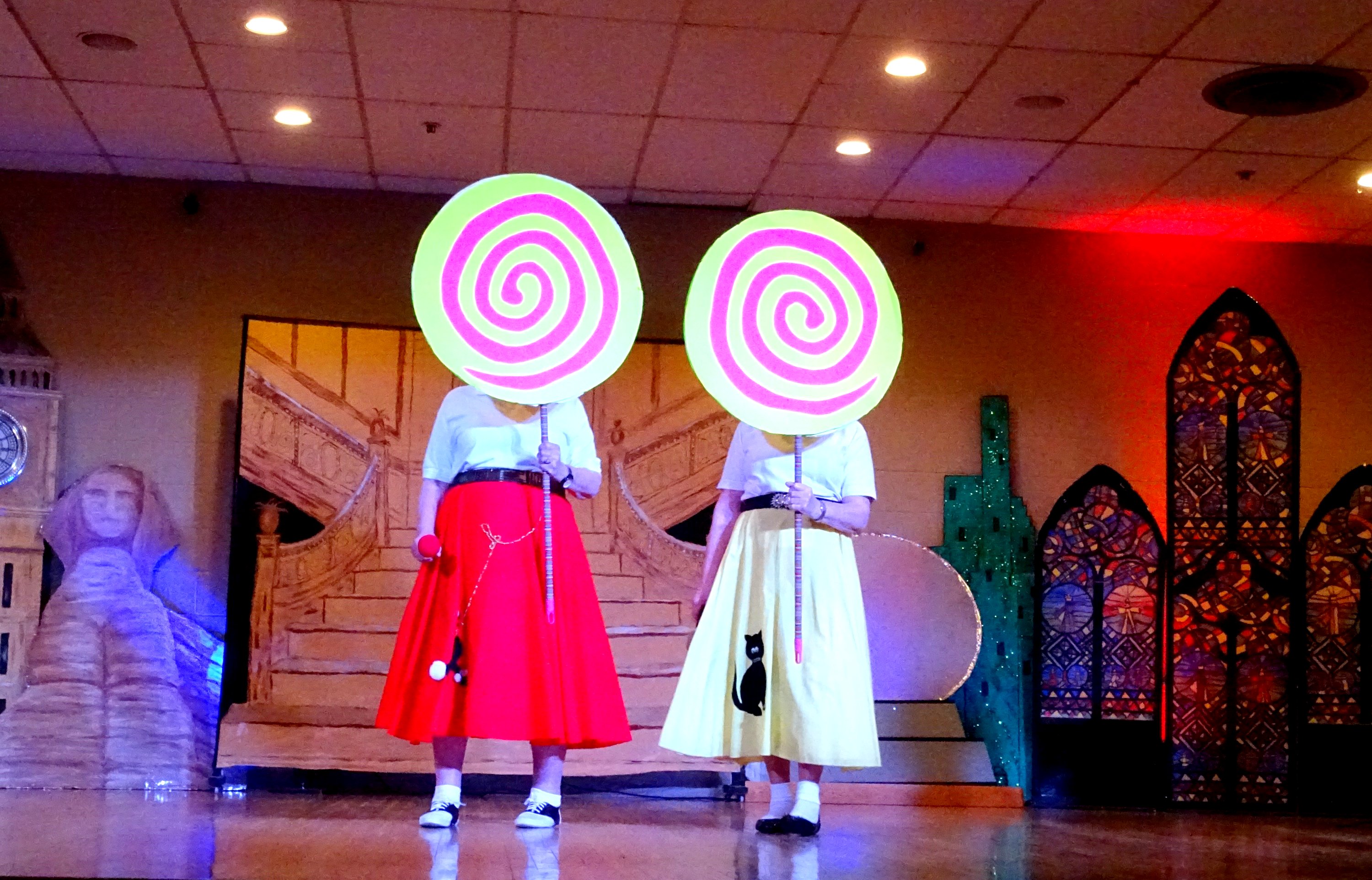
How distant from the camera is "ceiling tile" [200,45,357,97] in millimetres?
5141

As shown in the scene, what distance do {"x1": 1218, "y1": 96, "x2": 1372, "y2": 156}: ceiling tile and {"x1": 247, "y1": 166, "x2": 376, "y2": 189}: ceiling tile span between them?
11.7 feet

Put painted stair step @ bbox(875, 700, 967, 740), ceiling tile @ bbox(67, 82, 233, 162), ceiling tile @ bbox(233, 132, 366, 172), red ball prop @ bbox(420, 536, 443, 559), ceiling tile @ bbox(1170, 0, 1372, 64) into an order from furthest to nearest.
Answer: painted stair step @ bbox(875, 700, 967, 740), ceiling tile @ bbox(233, 132, 366, 172), ceiling tile @ bbox(67, 82, 233, 162), ceiling tile @ bbox(1170, 0, 1372, 64), red ball prop @ bbox(420, 536, 443, 559)

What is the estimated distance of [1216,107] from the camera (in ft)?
18.1

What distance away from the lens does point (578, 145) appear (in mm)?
6043

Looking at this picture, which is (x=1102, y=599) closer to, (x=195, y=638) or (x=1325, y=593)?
(x=1325, y=593)

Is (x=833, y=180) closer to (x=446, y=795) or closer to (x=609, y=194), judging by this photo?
(x=609, y=194)

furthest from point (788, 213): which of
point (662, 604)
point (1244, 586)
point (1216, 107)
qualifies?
point (1244, 586)

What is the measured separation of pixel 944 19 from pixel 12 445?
4159mm

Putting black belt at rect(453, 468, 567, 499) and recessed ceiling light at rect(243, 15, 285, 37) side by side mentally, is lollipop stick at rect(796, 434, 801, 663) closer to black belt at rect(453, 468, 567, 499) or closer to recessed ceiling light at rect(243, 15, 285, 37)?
black belt at rect(453, 468, 567, 499)

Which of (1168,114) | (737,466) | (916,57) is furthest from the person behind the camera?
(1168,114)

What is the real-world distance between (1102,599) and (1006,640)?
44cm

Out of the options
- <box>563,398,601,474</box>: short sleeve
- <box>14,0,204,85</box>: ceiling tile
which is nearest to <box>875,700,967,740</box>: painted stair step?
<box>563,398,601,474</box>: short sleeve

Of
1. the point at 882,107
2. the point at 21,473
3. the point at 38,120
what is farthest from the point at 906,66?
the point at 21,473

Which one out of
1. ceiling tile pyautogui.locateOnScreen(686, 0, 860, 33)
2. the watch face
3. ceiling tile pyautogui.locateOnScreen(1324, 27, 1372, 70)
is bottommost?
the watch face
